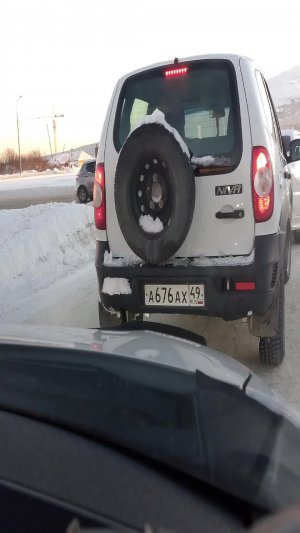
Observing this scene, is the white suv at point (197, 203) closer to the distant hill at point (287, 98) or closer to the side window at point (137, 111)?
the side window at point (137, 111)

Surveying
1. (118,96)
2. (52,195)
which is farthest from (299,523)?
(52,195)

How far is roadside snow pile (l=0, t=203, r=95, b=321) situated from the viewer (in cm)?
655

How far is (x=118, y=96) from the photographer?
380 cm

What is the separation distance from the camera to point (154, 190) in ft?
11.1

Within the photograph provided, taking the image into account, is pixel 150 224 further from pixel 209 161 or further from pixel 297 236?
pixel 297 236

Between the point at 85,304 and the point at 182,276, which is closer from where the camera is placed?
the point at 182,276

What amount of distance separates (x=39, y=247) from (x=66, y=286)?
4.17 ft

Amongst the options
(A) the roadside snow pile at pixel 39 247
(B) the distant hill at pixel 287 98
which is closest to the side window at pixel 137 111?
(A) the roadside snow pile at pixel 39 247

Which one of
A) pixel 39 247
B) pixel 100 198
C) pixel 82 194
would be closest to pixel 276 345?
pixel 100 198

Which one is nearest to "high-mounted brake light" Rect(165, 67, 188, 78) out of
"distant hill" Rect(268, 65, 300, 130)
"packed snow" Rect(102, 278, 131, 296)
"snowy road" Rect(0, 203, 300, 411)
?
"packed snow" Rect(102, 278, 131, 296)

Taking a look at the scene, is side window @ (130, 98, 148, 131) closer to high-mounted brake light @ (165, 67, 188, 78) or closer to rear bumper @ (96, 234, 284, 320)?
high-mounted brake light @ (165, 67, 188, 78)

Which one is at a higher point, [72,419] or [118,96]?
[118,96]

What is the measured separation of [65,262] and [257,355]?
429 cm

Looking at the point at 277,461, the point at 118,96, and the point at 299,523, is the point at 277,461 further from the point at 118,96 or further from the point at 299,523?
the point at 118,96
